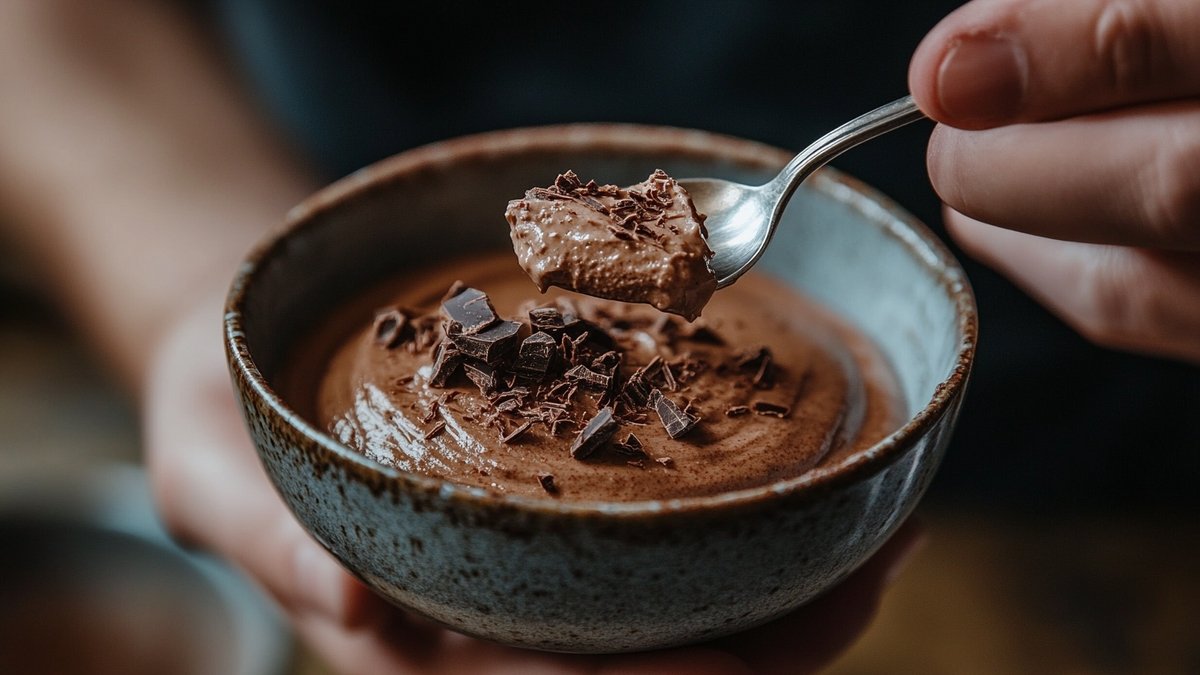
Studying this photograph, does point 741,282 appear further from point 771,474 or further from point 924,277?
point 771,474

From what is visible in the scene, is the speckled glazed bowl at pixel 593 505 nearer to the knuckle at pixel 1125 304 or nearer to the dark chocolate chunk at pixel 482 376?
the dark chocolate chunk at pixel 482 376

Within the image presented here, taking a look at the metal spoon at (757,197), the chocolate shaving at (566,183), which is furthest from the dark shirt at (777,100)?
the chocolate shaving at (566,183)

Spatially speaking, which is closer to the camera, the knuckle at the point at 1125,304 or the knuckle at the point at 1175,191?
the knuckle at the point at 1175,191

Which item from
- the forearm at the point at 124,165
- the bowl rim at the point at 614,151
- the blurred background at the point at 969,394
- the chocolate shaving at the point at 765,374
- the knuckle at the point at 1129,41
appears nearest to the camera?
the bowl rim at the point at 614,151

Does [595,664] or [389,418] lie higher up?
[389,418]

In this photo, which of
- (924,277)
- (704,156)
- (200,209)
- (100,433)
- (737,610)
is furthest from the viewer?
(100,433)

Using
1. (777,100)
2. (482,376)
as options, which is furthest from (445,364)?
(777,100)

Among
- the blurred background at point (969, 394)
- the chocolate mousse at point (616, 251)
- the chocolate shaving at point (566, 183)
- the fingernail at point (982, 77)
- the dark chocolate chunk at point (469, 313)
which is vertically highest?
the fingernail at point (982, 77)

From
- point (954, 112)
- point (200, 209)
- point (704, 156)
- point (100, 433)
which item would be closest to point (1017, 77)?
point (954, 112)
